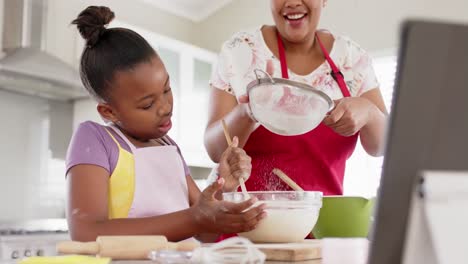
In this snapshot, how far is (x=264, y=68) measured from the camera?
1650mm

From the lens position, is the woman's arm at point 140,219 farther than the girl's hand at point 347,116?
No

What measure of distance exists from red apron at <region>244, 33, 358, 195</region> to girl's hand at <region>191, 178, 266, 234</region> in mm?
486

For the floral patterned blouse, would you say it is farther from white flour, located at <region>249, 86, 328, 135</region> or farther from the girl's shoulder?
the girl's shoulder

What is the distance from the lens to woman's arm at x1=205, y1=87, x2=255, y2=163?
4.59 feet

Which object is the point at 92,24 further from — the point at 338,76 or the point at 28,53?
the point at 28,53

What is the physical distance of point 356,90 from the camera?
5.46ft

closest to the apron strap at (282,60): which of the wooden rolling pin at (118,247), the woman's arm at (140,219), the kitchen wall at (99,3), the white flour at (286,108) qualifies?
the white flour at (286,108)

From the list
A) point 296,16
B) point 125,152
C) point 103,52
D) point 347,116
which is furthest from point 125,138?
point 296,16

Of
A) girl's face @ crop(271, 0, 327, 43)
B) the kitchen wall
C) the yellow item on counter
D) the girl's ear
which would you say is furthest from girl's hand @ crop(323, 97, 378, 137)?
the kitchen wall

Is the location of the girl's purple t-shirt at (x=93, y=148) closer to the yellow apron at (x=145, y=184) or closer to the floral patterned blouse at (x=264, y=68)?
the yellow apron at (x=145, y=184)

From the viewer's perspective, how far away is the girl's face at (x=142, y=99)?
1.24 meters

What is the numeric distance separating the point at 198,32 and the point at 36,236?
2.61m

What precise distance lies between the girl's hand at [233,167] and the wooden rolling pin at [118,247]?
39 cm

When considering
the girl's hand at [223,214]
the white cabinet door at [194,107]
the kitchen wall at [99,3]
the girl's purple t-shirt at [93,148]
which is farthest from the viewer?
the white cabinet door at [194,107]
